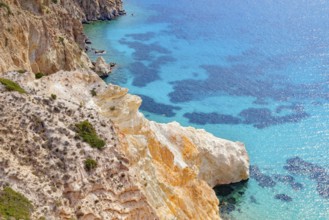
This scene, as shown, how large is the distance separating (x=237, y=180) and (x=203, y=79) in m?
28.6

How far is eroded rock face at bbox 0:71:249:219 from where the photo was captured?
2634 centimetres

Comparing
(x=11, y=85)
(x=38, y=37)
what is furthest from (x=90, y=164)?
(x=38, y=37)

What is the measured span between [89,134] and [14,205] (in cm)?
641

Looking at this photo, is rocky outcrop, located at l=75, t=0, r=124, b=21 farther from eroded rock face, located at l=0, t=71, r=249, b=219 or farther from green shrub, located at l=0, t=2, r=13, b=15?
eroded rock face, located at l=0, t=71, r=249, b=219

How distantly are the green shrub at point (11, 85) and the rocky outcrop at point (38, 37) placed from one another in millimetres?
13177

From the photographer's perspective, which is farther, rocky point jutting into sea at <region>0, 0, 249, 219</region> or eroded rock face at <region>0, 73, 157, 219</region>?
rocky point jutting into sea at <region>0, 0, 249, 219</region>

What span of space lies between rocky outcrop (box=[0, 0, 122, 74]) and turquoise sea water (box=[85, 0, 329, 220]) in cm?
1151

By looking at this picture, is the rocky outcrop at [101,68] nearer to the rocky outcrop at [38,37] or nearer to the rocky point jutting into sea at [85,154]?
the rocky outcrop at [38,37]

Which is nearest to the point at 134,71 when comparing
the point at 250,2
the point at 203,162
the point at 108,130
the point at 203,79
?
the point at 203,79

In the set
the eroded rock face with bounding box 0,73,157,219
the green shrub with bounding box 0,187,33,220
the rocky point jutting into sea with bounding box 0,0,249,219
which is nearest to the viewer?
the green shrub with bounding box 0,187,33,220

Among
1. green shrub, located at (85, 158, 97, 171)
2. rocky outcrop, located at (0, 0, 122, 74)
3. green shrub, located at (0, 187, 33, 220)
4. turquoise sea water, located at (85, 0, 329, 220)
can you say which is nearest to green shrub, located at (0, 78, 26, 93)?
green shrub, located at (85, 158, 97, 171)

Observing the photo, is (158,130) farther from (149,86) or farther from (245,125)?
(149,86)

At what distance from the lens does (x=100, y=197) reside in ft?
70.2

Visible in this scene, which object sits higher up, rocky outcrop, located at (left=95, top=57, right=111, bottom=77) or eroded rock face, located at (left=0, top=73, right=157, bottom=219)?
eroded rock face, located at (left=0, top=73, right=157, bottom=219)
